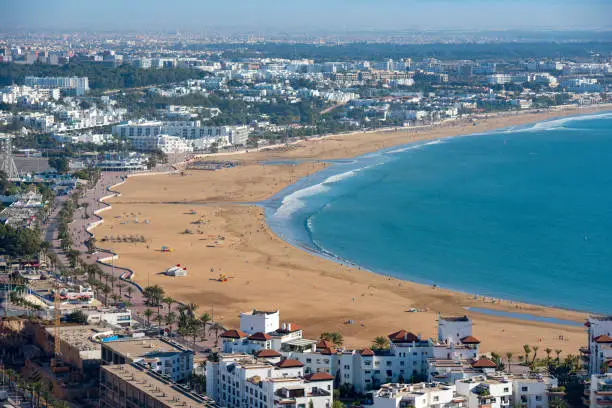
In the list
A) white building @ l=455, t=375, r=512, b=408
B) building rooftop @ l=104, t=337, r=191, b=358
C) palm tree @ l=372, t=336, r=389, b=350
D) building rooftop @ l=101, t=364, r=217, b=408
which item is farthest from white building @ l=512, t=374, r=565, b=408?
building rooftop @ l=104, t=337, r=191, b=358

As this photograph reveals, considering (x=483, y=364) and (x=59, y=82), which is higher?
(x=483, y=364)

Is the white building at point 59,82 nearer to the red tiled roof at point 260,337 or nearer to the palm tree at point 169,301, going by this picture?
the palm tree at point 169,301

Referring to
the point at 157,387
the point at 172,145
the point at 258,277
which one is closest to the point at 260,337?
the point at 157,387

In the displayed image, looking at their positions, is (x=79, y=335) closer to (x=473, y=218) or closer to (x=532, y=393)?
(x=532, y=393)

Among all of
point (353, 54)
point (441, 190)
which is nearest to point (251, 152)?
point (441, 190)

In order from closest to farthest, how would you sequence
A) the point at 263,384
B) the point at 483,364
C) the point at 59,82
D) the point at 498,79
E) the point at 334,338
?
the point at 263,384 → the point at 483,364 → the point at 334,338 → the point at 59,82 → the point at 498,79

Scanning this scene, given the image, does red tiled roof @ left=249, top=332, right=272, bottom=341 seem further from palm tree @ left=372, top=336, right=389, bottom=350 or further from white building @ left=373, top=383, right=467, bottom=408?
white building @ left=373, top=383, right=467, bottom=408

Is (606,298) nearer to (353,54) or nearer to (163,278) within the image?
(163,278)
